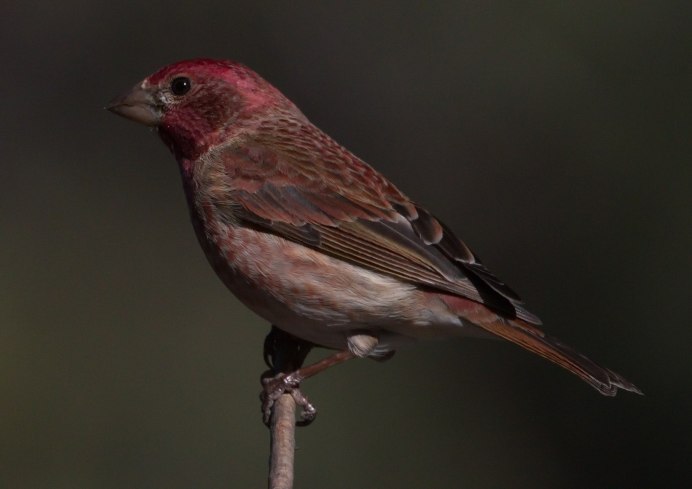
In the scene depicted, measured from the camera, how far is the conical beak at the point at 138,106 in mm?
5613

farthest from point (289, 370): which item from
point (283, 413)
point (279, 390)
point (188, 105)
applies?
point (188, 105)

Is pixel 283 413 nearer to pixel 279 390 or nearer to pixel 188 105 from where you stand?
pixel 279 390

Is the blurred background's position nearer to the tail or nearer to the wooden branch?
the wooden branch

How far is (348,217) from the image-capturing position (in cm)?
531

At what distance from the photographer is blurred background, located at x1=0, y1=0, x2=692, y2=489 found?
24.2 ft

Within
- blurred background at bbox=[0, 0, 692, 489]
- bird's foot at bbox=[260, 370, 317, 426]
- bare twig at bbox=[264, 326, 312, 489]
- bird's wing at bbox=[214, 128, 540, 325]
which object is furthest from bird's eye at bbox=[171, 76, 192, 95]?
blurred background at bbox=[0, 0, 692, 489]

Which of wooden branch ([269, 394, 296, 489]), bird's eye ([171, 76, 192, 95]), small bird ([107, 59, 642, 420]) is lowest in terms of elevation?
wooden branch ([269, 394, 296, 489])

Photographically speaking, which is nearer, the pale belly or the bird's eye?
the pale belly

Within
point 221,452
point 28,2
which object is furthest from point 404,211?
point 28,2

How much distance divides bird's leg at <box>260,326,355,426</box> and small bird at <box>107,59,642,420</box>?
0.04ft

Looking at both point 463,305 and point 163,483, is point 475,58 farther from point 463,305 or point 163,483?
point 463,305

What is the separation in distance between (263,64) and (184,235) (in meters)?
1.39

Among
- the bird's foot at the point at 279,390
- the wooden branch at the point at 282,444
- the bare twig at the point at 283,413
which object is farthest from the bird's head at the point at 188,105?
the wooden branch at the point at 282,444

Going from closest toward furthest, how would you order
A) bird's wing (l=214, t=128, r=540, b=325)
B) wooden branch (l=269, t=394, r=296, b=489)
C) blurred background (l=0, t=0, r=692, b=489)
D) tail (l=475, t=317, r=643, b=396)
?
wooden branch (l=269, t=394, r=296, b=489), tail (l=475, t=317, r=643, b=396), bird's wing (l=214, t=128, r=540, b=325), blurred background (l=0, t=0, r=692, b=489)
